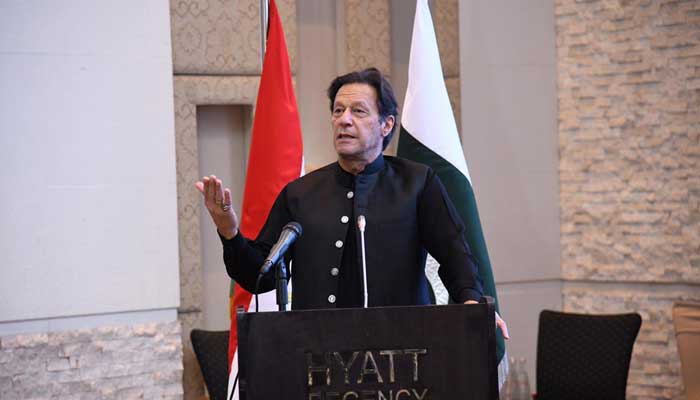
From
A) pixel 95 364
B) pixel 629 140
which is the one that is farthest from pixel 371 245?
pixel 629 140

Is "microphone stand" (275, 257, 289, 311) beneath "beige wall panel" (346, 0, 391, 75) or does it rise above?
beneath

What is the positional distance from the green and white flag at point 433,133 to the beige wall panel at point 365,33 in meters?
1.25

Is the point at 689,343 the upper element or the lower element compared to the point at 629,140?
lower

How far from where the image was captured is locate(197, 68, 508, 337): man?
2.30m

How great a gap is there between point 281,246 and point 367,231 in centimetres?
38

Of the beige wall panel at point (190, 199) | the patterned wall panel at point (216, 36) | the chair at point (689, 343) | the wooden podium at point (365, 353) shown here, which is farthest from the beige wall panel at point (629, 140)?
the wooden podium at point (365, 353)

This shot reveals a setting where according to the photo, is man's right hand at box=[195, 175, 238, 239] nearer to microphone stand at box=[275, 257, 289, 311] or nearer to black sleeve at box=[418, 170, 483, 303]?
microphone stand at box=[275, 257, 289, 311]

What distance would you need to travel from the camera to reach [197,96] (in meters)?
4.78

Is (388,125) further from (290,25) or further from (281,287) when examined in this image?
(290,25)

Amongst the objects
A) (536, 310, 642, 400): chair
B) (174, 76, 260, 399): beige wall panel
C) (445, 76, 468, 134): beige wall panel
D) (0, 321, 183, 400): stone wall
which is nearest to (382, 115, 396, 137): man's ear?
(0, 321, 183, 400): stone wall

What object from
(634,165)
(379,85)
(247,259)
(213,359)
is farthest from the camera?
(634,165)

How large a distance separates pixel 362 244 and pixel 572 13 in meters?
3.49

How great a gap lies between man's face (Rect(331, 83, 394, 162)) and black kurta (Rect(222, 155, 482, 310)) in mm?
66

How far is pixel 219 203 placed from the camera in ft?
6.97
